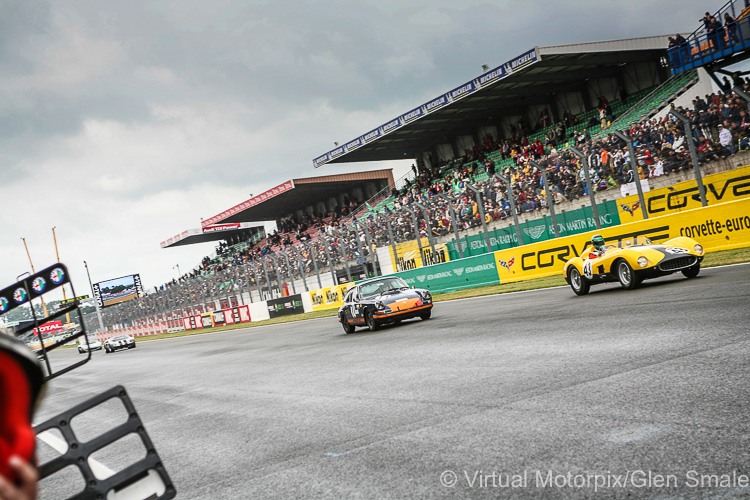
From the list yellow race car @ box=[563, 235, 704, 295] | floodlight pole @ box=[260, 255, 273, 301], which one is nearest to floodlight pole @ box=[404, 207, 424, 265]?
floodlight pole @ box=[260, 255, 273, 301]

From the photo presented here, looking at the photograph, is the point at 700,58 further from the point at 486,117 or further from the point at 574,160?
the point at 486,117

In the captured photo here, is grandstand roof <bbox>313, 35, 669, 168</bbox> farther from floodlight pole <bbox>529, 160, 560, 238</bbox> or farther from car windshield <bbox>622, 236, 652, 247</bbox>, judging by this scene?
car windshield <bbox>622, 236, 652, 247</bbox>

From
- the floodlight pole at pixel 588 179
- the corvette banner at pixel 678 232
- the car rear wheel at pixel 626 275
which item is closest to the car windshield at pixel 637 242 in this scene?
the corvette banner at pixel 678 232

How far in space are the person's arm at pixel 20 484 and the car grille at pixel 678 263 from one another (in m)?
12.5

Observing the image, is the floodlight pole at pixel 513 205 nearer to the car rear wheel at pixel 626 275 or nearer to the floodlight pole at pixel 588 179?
the floodlight pole at pixel 588 179

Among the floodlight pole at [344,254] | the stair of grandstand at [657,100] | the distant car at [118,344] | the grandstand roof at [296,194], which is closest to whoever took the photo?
the stair of grandstand at [657,100]

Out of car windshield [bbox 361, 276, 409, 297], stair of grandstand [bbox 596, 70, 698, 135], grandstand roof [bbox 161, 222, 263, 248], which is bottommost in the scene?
car windshield [bbox 361, 276, 409, 297]

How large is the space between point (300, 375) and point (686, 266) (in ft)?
25.3

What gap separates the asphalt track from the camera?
362 cm

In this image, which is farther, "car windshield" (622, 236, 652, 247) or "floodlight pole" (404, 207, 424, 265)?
"floodlight pole" (404, 207, 424, 265)

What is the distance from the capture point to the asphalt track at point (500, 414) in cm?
362

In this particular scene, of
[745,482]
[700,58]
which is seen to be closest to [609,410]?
[745,482]

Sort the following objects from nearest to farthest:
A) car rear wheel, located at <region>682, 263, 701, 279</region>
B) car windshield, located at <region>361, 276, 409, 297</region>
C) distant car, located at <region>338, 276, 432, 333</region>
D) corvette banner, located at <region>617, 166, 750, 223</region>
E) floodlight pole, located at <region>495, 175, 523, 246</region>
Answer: car rear wheel, located at <region>682, 263, 701, 279</region>, distant car, located at <region>338, 276, 432, 333</region>, corvette banner, located at <region>617, 166, 750, 223</region>, car windshield, located at <region>361, 276, 409, 297</region>, floodlight pole, located at <region>495, 175, 523, 246</region>

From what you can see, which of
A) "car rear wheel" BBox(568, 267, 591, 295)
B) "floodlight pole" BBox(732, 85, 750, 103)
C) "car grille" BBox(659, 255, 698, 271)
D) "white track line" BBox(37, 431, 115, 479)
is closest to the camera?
"white track line" BBox(37, 431, 115, 479)
